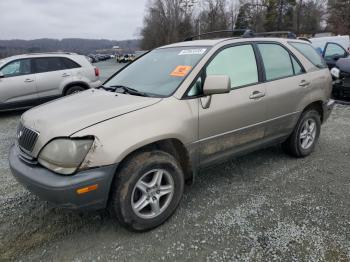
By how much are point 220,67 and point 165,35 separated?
6552 cm

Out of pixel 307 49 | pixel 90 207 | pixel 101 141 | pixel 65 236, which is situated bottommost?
pixel 65 236

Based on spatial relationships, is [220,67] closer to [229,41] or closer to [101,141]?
[229,41]

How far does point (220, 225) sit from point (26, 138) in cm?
196

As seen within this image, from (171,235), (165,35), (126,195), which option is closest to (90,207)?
(126,195)

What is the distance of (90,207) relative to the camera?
2.59 m

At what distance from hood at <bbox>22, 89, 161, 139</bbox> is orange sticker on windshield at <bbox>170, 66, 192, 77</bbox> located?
43 cm

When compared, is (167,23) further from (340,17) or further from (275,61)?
(275,61)

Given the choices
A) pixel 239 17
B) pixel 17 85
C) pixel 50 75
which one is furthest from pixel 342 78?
pixel 239 17

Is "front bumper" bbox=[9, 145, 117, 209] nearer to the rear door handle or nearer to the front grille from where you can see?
the front grille

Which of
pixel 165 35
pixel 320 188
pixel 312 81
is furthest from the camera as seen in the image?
pixel 165 35

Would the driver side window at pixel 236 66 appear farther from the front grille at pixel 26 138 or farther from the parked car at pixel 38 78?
the parked car at pixel 38 78

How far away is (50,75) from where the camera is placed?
27.3 ft

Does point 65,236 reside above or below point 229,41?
below

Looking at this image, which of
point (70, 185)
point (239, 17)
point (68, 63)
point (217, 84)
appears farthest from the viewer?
point (239, 17)
